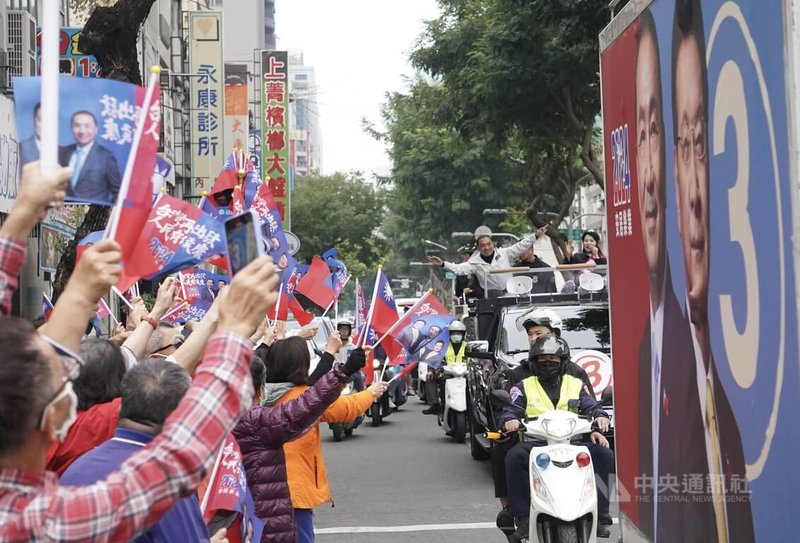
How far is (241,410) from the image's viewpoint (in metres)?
2.36

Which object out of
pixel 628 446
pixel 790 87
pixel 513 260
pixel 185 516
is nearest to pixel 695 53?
pixel 790 87

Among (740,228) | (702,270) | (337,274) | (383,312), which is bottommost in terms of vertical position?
(383,312)

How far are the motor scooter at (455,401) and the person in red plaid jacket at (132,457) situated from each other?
13563mm

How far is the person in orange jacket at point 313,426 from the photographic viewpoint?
6047mm

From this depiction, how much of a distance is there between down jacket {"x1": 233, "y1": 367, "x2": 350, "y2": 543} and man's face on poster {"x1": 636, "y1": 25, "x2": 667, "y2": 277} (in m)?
1.50

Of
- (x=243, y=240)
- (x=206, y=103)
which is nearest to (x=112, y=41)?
(x=243, y=240)

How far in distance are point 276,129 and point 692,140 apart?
33.3 metres

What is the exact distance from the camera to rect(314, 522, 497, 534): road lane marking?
378 inches

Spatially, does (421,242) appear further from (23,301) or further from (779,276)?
(779,276)

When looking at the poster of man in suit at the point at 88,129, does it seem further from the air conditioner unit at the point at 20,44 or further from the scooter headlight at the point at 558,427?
the air conditioner unit at the point at 20,44

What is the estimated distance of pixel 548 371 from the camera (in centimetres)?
764

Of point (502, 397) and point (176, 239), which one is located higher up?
point (176, 239)

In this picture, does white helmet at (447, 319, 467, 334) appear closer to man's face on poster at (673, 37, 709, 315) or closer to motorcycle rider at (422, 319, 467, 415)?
motorcycle rider at (422, 319, 467, 415)

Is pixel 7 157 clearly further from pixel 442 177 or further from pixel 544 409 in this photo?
pixel 442 177
